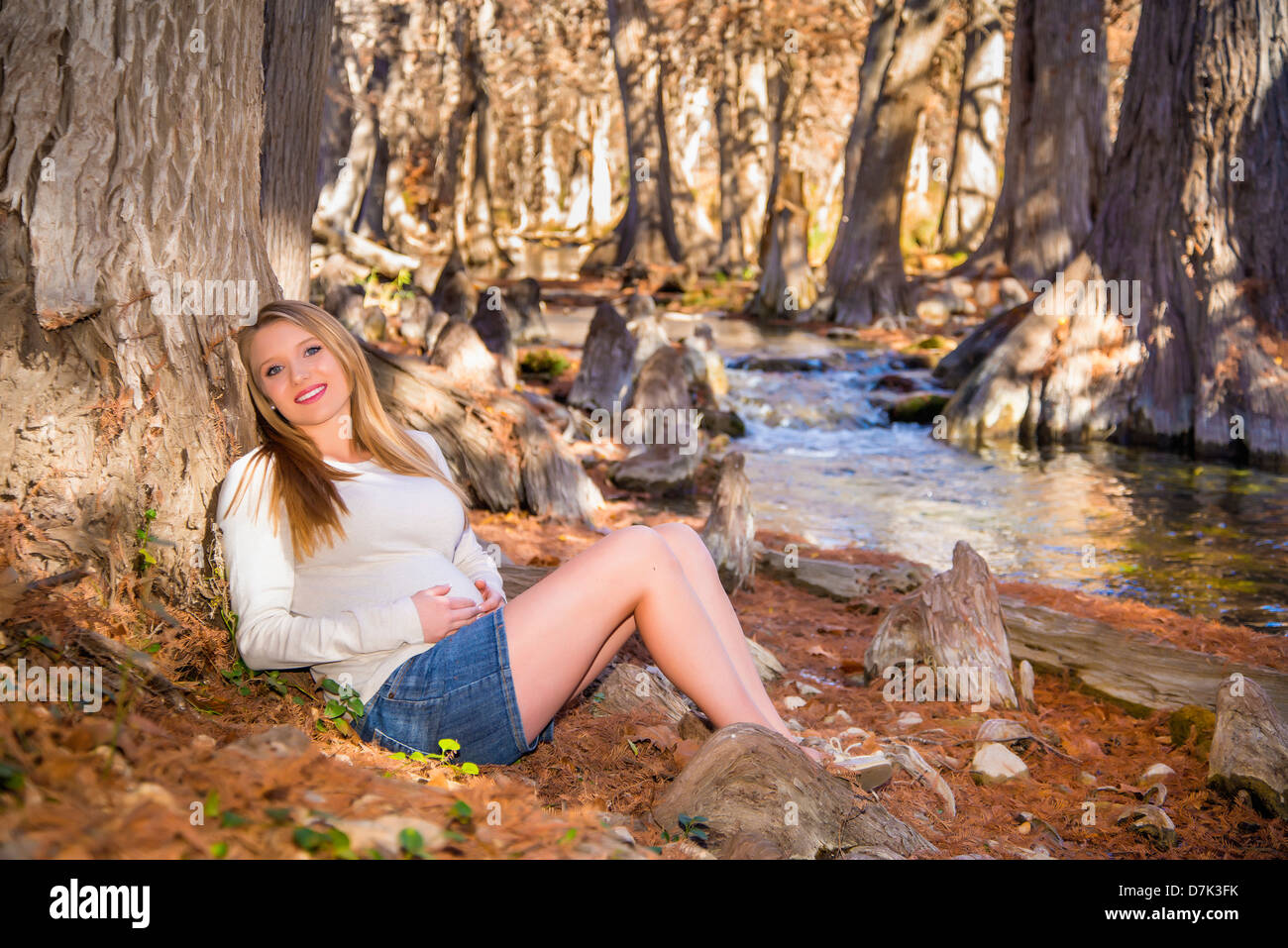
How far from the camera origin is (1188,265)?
1134 centimetres

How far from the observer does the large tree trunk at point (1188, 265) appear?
10.8 meters

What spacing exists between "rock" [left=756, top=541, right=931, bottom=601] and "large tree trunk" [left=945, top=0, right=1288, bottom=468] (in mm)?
Answer: 6091

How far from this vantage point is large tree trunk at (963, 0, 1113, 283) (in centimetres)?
1794

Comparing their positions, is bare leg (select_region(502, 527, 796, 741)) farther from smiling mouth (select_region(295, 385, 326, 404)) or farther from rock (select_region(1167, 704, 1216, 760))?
rock (select_region(1167, 704, 1216, 760))

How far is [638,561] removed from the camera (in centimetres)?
317

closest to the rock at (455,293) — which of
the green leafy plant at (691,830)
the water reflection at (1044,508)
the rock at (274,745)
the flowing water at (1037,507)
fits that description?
the flowing water at (1037,507)

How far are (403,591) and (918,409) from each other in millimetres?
12078

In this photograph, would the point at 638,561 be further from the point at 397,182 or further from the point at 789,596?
the point at 397,182

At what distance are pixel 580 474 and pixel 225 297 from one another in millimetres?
4944

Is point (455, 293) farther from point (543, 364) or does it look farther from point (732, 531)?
point (732, 531)

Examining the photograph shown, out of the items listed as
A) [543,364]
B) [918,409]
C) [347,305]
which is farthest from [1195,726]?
[918,409]

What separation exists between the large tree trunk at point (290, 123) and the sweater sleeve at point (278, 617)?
3.79m

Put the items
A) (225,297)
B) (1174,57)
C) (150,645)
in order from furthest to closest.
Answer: (1174,57)
(225,297)
(150,645)
